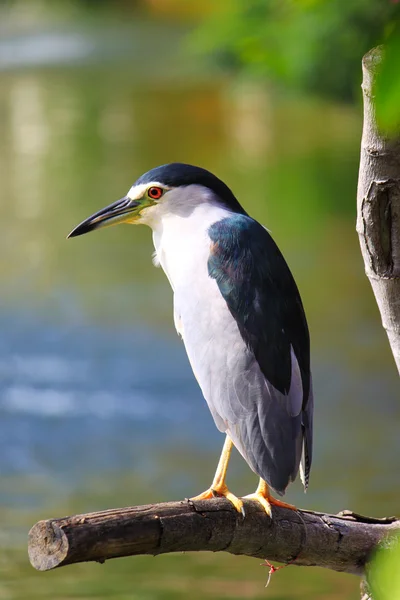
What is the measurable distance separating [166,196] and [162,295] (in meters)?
3.41

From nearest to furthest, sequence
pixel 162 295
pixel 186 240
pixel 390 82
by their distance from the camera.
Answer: pixel 390 82
pixel 186 240
pixel 162 295

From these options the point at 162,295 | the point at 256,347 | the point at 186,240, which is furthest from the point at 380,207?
the point at 162,295

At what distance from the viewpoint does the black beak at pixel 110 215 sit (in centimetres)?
158

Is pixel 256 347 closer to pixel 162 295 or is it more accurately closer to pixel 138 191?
pixel 138 191

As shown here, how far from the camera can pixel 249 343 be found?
139cm

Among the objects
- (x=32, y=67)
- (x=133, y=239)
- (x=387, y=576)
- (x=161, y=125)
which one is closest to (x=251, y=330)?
(x=387, y=576)

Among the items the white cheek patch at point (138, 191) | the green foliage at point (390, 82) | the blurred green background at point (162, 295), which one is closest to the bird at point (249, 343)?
the white cheek patch at point (138, 191)

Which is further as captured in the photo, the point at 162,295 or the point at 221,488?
the point at 162,295

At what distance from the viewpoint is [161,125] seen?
8.90 meters

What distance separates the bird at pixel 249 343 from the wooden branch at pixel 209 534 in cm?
3

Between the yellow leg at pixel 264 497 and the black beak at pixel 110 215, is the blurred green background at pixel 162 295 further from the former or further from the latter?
the yellow leg at pixel 264 497

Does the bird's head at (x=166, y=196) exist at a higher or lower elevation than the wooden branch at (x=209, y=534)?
higher

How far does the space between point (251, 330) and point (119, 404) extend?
2.60m

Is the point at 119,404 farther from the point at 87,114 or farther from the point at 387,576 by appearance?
the point at 87,114
